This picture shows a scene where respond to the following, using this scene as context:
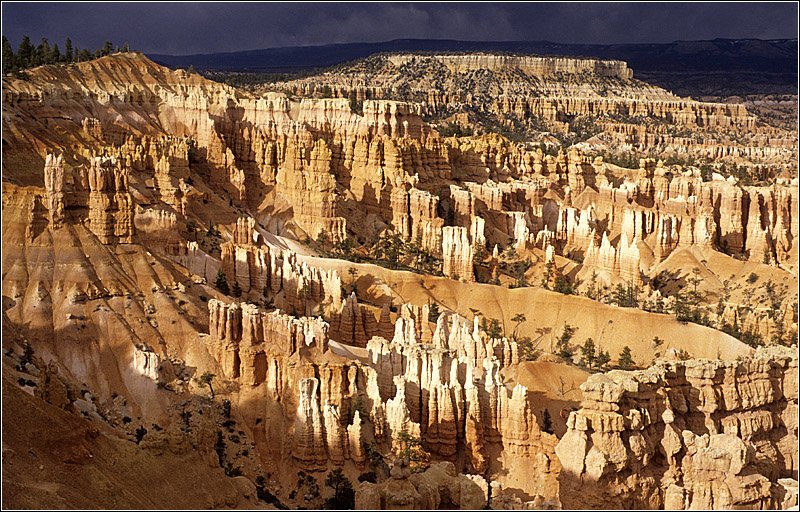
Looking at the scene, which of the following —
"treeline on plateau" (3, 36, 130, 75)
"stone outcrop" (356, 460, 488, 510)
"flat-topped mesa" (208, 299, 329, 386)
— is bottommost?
"stone outcrop" (356, 460, 488, 510)

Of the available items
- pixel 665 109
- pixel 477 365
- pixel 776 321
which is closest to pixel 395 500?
pixel 477 365

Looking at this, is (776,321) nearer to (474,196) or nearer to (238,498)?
(474,196)

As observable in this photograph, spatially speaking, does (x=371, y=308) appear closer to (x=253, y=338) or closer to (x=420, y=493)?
(x=253, y=338)

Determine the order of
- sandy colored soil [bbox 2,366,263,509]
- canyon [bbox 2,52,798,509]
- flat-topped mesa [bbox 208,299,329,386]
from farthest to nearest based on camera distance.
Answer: flat-topped mesa [bbox 208,299,329,386] → canyon [bbox 2,52,798,509] → sandy colored soil [bbox 2,366,263,509]

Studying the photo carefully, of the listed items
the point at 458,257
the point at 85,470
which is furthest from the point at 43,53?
the point at 85,470

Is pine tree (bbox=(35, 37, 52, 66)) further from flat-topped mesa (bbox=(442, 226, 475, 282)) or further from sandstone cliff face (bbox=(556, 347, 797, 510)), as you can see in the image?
sandstone cliff face (bbox=(556, 347, 797, 510))

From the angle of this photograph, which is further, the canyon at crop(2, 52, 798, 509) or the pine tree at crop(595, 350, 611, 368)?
the pine tree at crop(595, 350, 611, 368)

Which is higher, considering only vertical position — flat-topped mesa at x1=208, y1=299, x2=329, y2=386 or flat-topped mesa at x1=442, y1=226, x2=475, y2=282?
flat-topped mesa at x1=442, y1=226, x2=475, y2=282

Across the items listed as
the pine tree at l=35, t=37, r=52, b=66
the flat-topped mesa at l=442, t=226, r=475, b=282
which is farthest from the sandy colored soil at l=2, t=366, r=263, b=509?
the pine tree at l=35, t=37, r=52, b=66
